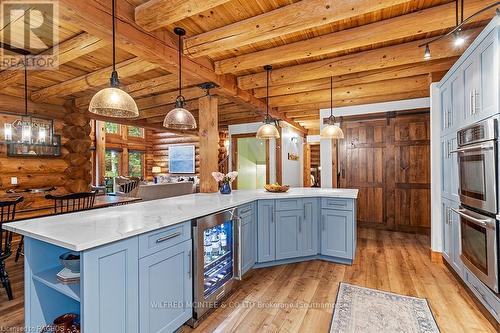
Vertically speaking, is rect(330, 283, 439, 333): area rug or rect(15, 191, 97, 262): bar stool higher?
rect(15, 191, 97, 262): bar stool

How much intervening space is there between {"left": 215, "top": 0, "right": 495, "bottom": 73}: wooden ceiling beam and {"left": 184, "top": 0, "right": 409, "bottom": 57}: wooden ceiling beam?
1.59 ft

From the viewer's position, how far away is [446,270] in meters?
2.95

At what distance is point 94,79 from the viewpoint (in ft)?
11.2

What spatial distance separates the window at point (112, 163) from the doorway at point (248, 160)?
18.5ft

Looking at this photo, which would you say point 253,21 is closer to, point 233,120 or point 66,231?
point 66,231

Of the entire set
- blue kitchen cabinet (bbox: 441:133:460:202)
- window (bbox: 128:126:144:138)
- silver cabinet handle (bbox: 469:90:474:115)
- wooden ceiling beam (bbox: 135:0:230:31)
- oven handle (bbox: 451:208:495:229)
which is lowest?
oven handle (bbox: 451:208:495:229)

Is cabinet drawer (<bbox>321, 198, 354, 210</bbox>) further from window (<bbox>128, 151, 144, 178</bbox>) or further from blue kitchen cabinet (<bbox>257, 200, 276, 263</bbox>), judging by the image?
window (<bbox>128, 151, 144, 178</bbox>)

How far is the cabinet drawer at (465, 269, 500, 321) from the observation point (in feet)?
6.06

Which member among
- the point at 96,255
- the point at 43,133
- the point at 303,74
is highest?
the point at 303,74

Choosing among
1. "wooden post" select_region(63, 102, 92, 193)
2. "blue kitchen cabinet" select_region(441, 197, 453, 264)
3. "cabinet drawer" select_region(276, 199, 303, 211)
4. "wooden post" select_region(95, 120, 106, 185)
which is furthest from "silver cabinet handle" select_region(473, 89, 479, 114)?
"wooden post" select_region(95, 120, 106, 185)

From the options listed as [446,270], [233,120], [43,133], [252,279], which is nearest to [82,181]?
[43,133]

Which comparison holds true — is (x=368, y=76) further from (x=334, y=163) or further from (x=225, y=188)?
(x=225, y=188)

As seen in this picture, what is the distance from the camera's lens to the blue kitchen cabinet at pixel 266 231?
3.02 meters

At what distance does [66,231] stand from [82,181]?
403 cm
